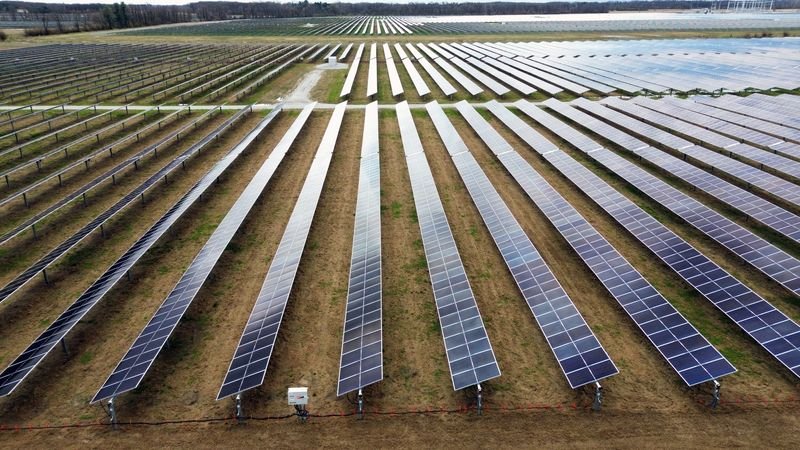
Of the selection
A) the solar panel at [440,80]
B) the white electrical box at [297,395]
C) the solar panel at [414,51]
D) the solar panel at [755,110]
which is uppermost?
the solar panel at [414,51]

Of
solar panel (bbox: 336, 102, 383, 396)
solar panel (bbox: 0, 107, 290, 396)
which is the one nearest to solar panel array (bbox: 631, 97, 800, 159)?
solar panel (bbox: 336, 102, 383, 396)

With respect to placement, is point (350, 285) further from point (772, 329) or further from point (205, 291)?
point (772, 329)

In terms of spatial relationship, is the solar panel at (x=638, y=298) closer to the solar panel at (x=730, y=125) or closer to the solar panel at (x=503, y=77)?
the solar panel at (x=730, y=125)

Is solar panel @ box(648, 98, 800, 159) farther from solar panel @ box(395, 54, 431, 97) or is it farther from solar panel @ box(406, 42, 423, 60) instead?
solar panel @ box(406, 42, 423, 60)

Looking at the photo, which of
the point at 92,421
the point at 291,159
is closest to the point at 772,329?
the point at 92,421

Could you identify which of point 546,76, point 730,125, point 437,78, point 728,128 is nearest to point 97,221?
point 728,128

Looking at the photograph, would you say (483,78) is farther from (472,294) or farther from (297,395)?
(297,395)

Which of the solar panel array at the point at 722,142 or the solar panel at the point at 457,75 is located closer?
the solar panel array at the point at 722,142

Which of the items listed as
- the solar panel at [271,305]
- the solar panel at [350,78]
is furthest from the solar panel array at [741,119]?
the solar panel at [350,78]
